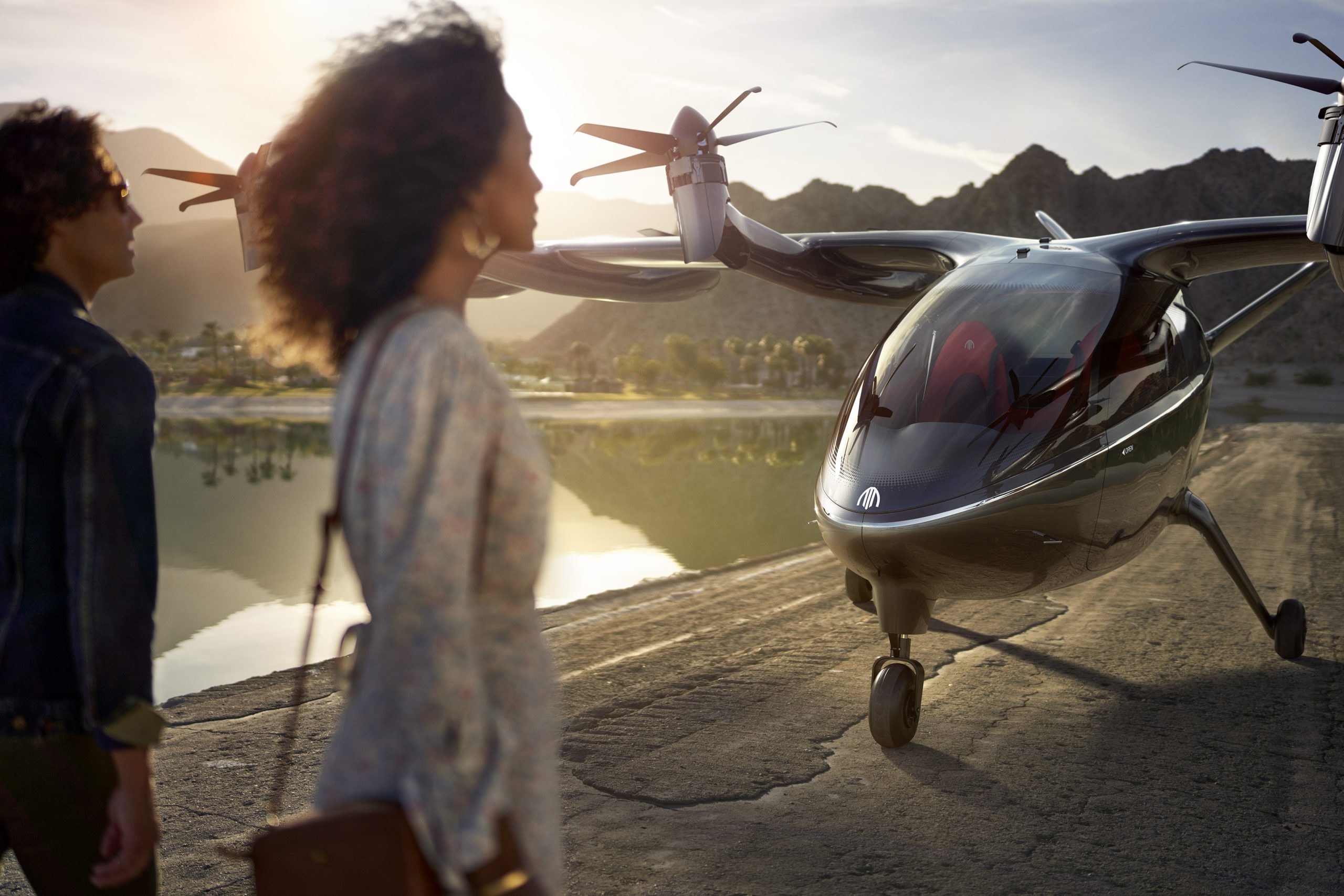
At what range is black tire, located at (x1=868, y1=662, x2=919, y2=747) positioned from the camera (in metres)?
5.22

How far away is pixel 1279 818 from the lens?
14.8 ft

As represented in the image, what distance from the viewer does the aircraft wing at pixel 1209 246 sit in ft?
19.9

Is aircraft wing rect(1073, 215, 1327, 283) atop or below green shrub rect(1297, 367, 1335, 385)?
atop

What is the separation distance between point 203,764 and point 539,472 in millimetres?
4411

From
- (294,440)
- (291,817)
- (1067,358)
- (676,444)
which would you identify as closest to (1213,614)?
(1067,358)

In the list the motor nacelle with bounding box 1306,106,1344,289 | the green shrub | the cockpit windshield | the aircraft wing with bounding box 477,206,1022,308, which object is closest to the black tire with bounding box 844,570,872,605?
the aircraft wing with bounding box 477,206,1022,308

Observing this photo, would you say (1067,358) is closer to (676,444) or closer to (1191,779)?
(1191,779)

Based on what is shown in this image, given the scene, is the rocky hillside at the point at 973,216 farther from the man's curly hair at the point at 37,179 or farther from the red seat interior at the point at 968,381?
the man's curly hair at the point at 37,179

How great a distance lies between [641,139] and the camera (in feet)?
30.3

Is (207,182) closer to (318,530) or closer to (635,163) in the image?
(635,163)

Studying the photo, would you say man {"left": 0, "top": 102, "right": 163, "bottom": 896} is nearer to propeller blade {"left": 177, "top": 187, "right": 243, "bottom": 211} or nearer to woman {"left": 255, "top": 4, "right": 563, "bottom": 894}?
woman {"left": 255, "top": 4, "right": 563, "bottom": 894}

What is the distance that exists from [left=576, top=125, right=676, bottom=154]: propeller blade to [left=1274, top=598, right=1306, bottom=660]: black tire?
6.29 meters

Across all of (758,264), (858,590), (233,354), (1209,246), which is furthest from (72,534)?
(233,354)

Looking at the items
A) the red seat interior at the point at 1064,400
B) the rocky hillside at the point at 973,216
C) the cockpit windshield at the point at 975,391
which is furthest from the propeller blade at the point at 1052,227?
the rocky hillside at the point at 973,216
